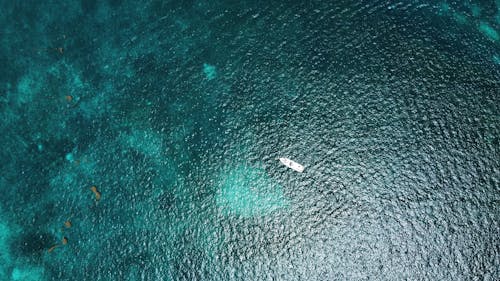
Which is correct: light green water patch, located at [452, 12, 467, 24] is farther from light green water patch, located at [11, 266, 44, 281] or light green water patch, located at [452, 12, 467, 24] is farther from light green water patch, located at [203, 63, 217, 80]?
light green water patch, located at [11, 266, 44, 281]

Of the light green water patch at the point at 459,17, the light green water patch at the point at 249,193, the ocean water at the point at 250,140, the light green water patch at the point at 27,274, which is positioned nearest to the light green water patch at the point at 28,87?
the ocean water at the point at 250,140

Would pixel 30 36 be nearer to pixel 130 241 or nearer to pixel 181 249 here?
pixel 130 241

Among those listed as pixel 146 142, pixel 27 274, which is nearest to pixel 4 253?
pixel 27 274

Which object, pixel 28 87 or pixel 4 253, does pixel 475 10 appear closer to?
pixel 28 87

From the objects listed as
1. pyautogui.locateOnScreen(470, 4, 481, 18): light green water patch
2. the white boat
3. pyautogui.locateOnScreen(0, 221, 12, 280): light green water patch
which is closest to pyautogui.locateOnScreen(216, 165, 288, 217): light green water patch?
the white boat

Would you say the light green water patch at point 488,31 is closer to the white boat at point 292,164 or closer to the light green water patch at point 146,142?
the white boat at point 292,164

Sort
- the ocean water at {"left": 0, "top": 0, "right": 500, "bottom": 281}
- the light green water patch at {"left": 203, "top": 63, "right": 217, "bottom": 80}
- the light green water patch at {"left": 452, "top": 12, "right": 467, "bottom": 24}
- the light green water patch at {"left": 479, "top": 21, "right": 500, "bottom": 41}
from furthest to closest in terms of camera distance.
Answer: the light green water patch at {"left": 203, "top": 63, "right": 217, "bottom": 80}, the light green water patch at {"left": 452, "top": 12, "right": 467, "bottom": 24}, the light green water patch at {"left": 479, "top": 21, "right": 500, "bottom": 41}, the ocean water at {"left": 0, "top": 0, "right": 500, "bottom": 281}

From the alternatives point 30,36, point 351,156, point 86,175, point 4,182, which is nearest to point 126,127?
point 86,175
